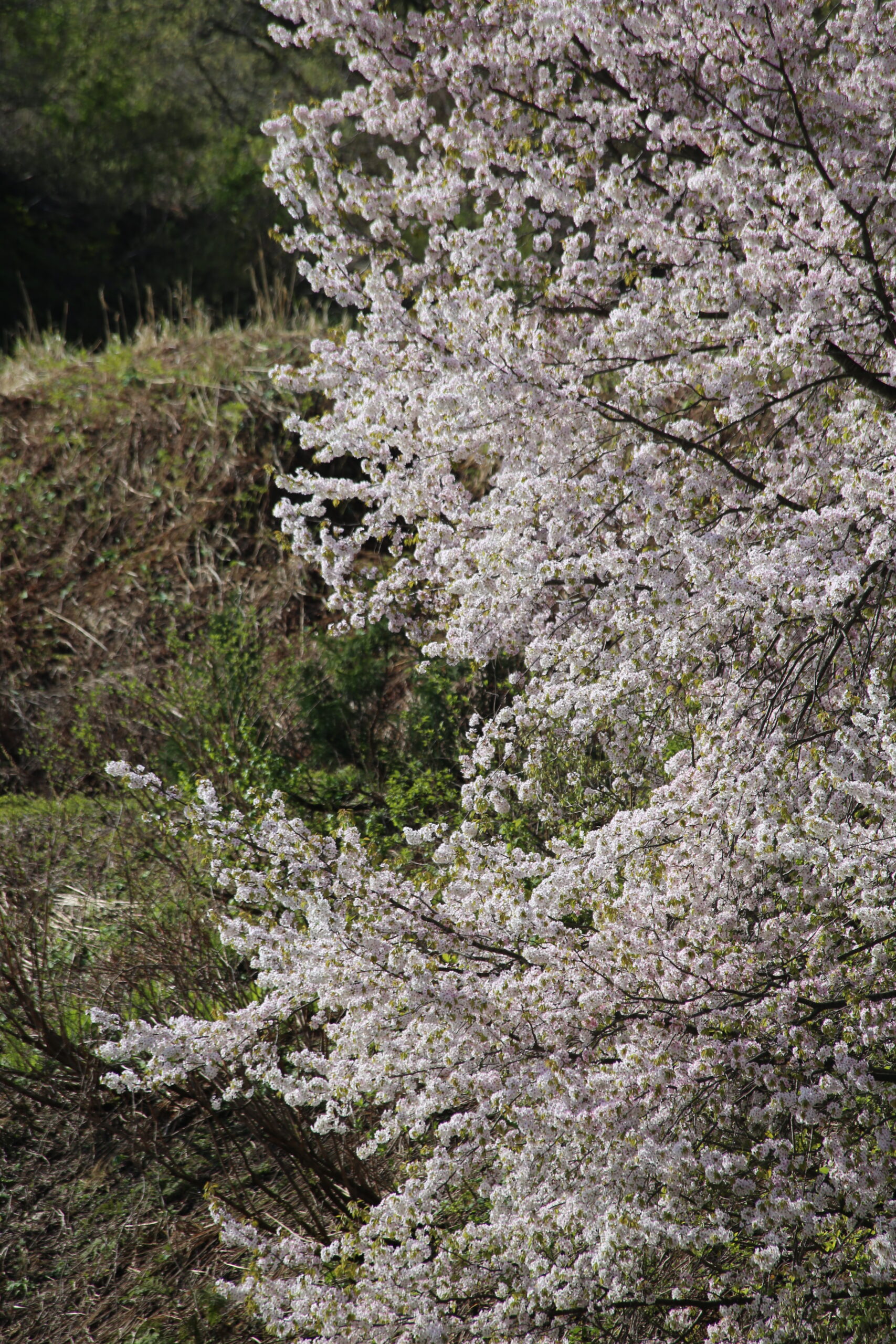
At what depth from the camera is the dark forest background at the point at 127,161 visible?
1788 centimetres

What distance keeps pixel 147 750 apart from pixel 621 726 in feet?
13.0

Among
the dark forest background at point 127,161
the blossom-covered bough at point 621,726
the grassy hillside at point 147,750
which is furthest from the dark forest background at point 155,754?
the dark forest background at point 127,161

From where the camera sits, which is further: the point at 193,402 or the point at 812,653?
the point at 193,402

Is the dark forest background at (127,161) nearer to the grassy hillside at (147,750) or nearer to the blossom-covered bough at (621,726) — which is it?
the grassy hillside at (147,750)

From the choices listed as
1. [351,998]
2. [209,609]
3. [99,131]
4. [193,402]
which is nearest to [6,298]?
[99,131]

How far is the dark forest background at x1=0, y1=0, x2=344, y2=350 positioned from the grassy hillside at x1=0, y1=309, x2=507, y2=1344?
790 centimetres

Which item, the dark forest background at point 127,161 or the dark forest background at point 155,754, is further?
the dark forest background at point 127,161

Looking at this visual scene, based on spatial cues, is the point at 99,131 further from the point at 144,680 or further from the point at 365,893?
the point at 365,893

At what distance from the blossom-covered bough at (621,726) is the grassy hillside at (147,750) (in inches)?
22.6

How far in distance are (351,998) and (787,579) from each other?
1640 mm

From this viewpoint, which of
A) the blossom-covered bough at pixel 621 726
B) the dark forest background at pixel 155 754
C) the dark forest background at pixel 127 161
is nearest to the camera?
the blossom-covered bough at pixel 621 726

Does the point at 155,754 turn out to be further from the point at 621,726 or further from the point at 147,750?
the point at 621,726

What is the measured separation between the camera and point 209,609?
7535 millimetres

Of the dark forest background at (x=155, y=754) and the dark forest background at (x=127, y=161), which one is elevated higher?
the dark forest background at (x=127, y=161)
